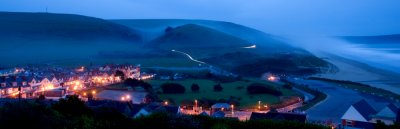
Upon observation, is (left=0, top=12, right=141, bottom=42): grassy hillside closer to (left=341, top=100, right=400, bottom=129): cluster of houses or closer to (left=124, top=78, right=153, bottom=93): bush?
(left=124, top=78, right=153, bottom=93): bush

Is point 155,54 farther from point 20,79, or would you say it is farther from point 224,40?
point 20,79

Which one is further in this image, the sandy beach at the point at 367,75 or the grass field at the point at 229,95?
the sandy beach at the point at 367,75

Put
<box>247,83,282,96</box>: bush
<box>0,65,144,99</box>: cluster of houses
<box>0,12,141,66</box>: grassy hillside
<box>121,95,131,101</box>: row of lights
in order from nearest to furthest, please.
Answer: <box>121,95,131,101</box>: row of lights → <box>247,83,282,96</box>: bush → <box>0,65,144,99</box>: cluster of houses → <box>0,12,141,66</box>: grassy hillside

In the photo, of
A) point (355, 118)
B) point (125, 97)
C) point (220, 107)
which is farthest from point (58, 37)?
point (355, 118)

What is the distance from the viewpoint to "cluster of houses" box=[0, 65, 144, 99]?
3319cm

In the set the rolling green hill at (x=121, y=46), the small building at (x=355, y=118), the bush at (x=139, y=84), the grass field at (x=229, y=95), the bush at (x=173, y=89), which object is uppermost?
the rolling green hill at (x=121, y=46)

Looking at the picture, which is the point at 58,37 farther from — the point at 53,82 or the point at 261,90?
the point at 261,90

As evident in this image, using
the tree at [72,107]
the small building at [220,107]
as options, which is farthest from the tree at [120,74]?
the tree at [72,107]

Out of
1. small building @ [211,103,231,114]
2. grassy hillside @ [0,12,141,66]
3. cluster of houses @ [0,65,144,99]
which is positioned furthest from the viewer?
grassy hillside @ [0,12,141,66]

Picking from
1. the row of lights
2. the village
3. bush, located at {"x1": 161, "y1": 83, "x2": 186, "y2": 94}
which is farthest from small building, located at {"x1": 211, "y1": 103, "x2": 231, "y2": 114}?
bush, located at {"x1": 161, "y1": 83, "x2": 186, "y2": 94}

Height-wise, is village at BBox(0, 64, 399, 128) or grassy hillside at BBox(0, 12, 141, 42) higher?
grassy hillside at BBox(0, 12, 141, 42)

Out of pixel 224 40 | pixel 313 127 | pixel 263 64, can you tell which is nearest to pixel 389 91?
pixel 263 64

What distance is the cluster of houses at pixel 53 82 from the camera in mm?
33188

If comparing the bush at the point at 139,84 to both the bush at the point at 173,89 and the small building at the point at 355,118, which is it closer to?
the bush at the point at 173,89
